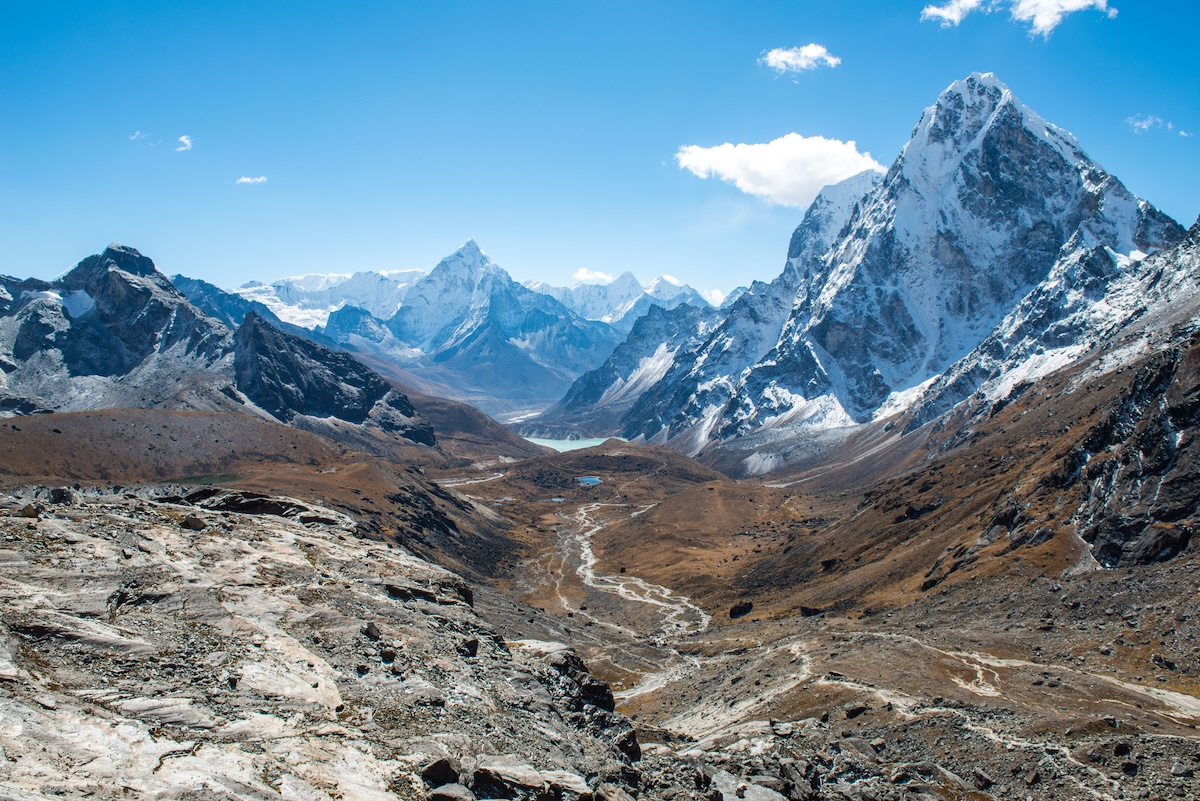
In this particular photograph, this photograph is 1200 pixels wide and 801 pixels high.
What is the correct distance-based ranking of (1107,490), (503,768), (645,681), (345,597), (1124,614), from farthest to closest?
(1107,490) < (645,681) < (1124,614) < (345,597) < (503,768)

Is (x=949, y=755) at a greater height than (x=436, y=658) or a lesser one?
lesser

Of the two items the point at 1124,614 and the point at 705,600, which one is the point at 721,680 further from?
the point at 705,600

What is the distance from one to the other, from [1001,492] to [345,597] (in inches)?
4413

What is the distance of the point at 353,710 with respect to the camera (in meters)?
28.0

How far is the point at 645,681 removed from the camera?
81.1m

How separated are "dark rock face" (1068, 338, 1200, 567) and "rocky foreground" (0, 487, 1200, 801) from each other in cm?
3378

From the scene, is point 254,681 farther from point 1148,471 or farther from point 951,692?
point 1148,471

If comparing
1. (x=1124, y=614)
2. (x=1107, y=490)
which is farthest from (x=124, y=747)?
(x=1107, y=490)

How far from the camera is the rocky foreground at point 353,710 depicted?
21562 mm

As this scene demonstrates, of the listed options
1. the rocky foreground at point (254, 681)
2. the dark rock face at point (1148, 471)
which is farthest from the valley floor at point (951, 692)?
the rocky foreground at point (254, 681)

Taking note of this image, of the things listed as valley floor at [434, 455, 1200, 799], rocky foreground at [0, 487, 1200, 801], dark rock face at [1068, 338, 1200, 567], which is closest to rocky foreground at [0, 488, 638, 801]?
rocky foreground at [0, 487, 1200, 801]

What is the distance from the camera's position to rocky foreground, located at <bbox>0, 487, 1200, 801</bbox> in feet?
70.7

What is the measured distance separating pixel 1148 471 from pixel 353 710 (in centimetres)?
9041

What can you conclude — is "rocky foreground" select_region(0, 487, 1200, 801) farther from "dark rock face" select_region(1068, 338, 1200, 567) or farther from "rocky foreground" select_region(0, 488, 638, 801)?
"dark rock face" select_region(1068, 338, 1200, 567)
